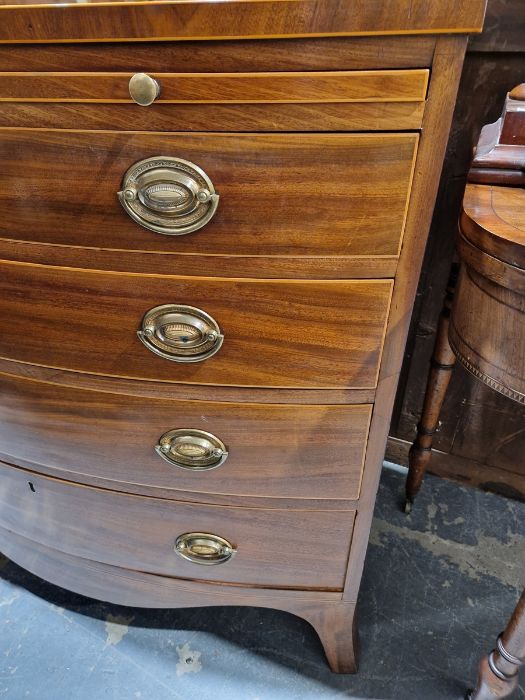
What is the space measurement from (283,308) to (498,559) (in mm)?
810

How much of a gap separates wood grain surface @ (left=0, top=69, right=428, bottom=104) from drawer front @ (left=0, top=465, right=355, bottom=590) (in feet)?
1.53

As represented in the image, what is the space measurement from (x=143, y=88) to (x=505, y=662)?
795 mm

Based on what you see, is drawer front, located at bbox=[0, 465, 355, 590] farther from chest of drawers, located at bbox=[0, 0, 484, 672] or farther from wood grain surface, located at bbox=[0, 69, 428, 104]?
wood grain surface, located at bbox=[0, 69, 428, 104]

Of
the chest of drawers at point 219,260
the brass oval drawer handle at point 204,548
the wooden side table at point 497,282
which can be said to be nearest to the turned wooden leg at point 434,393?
the wooden side table at point 497,282

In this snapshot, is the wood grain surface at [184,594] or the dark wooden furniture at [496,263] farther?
the wood grain surface at [184,594]

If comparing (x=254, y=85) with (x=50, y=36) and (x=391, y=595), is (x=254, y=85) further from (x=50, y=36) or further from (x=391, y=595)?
(x=391, y=595)

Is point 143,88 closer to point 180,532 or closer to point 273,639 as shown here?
point 180,532

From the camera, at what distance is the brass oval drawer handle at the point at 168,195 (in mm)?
436

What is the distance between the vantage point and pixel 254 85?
15.7 inches

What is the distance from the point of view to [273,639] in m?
0.89

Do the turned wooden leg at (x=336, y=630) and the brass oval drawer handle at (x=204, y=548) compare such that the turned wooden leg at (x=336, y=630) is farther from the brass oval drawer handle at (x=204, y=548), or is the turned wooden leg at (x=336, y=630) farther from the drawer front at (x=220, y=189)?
the drawer front at (x=220, y=189)

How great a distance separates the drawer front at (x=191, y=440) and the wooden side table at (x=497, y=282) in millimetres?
138

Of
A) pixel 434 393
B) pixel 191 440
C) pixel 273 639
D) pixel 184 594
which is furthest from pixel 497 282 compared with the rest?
pixel 273 639

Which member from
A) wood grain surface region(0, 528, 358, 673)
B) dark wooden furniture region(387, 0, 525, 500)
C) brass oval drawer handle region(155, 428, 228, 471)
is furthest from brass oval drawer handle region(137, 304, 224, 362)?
dark wooden furniture region(387, 0, 525, 500)
